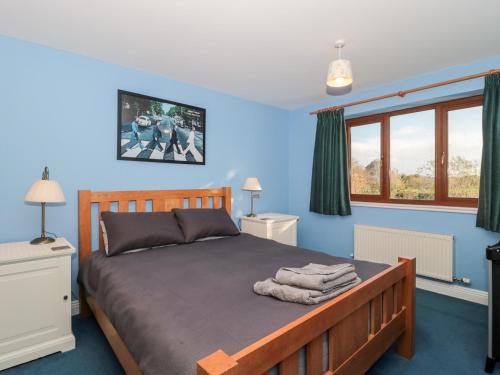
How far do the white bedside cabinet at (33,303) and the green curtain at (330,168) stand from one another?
288cm

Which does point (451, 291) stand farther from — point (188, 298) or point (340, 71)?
point (188, 298)

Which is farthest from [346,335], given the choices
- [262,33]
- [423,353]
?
[262,33]

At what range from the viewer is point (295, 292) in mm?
1346

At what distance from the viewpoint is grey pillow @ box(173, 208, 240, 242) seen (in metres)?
2.64

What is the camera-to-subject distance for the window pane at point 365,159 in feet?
11.6

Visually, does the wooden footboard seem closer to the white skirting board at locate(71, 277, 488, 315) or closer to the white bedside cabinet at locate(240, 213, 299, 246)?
the white skirting board at locate(71, 277, 488, 315)

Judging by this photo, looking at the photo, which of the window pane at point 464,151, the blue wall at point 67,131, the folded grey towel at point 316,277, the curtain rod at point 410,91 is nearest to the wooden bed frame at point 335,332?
the folded grey towel at point 316,277

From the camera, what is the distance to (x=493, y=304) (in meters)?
1.68

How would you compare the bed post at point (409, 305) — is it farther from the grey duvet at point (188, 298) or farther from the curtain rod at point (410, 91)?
the curtain rod at point (410, 91)

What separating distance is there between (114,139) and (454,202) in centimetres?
343

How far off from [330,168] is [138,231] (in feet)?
8.02

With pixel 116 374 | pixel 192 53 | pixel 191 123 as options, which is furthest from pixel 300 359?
pixel 191 123

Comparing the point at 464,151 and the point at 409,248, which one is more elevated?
the point at 464,151

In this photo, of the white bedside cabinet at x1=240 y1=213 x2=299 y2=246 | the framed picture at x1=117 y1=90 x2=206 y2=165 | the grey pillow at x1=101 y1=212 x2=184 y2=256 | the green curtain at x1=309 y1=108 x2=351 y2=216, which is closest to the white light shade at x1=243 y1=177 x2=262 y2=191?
the white bedside cabinet at x1=240 y1=213 x2=299 y2=246
